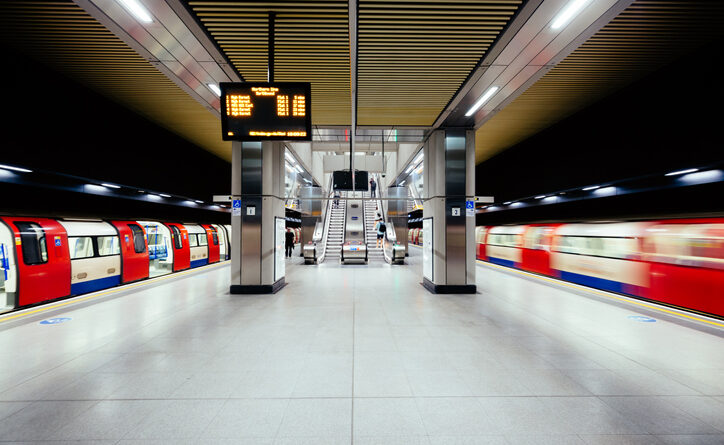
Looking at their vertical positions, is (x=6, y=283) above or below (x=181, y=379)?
above

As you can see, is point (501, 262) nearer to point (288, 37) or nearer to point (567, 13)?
point (567, 13)

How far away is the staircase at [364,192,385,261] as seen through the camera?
15132 mm

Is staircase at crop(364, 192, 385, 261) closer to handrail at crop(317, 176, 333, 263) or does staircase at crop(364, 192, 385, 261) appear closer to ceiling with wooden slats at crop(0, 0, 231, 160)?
handrail at crop(317, 176, 333, 263)

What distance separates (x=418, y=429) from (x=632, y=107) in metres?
7.18

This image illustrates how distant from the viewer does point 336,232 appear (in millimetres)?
16438

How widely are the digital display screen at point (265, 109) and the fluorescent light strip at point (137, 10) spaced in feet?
3.02

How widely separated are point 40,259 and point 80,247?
1.16 m

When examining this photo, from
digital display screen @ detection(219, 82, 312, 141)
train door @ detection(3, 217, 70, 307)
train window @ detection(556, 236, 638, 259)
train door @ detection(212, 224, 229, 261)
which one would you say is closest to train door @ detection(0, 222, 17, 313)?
train door @ detection(3, 217, 70, 307)

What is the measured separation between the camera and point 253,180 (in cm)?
703

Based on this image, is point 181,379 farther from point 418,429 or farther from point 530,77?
point 530,77

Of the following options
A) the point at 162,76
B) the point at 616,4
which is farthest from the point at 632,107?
the point at 162,76

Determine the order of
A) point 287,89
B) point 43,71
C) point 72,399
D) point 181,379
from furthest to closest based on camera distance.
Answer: point 43,71
point 287,89
point 181,379
point 72,399

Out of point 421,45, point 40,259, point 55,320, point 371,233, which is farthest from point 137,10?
point 371,233

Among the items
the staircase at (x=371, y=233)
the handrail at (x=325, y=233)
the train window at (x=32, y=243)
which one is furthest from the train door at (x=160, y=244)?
the staircase at (x=371, y=233)
